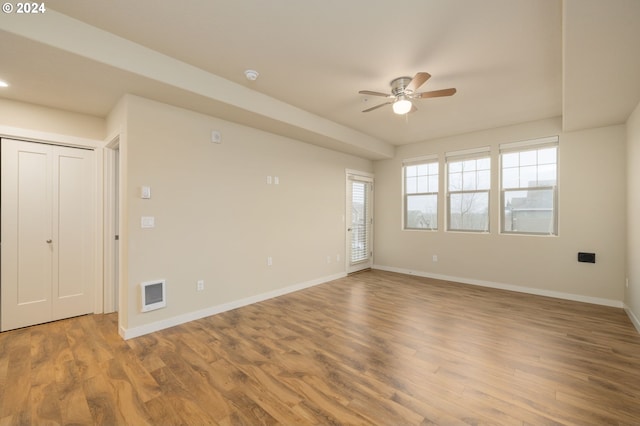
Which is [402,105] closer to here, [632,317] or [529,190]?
[529,190]

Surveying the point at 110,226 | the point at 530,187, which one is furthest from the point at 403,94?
the point at 110,226

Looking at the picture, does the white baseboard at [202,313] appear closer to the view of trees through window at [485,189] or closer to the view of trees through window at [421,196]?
the view of trees through window at [421,196]

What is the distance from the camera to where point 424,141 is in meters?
5.73

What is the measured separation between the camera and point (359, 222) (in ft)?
20.4

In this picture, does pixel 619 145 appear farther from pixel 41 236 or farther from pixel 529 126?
pixel 41 236

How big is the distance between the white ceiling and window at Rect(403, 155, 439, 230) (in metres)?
2.00

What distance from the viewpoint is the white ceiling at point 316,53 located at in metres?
2.05

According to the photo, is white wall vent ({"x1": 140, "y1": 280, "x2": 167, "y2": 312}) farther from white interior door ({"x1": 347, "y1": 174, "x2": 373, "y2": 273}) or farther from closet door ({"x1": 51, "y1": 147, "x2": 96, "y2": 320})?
white interior door ({"x1": 347, "y1": 174, "x2": 373, "y2": 273})

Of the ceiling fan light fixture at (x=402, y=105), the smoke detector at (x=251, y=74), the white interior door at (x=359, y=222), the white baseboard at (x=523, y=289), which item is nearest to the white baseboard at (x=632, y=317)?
Answer: the white baseboard at (x=523, y=289)

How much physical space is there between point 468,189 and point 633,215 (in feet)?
7.10

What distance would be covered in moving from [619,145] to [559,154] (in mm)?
644

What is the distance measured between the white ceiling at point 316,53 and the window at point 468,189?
1408mm

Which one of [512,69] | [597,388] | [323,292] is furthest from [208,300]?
[512,69]

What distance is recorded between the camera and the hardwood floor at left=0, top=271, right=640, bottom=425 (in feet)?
5.94
